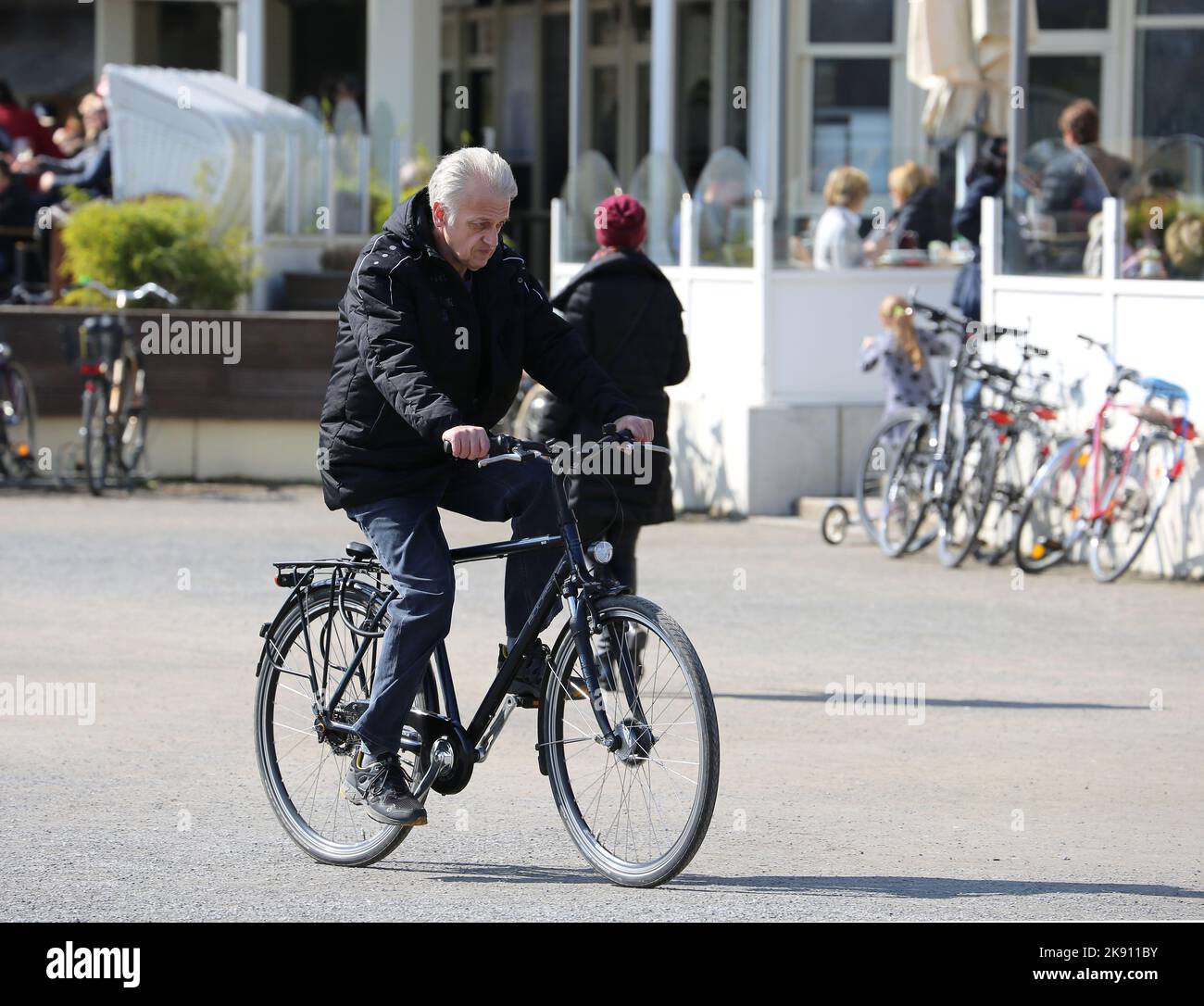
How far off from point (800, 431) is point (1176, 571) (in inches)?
131

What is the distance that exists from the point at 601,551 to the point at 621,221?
346 centimetres

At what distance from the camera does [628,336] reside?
8.80 metres

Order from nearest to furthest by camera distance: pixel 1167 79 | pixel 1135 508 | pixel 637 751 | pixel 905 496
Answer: pixel 637 751, pixel 1135 508, pixel 905 496, pixel 1167 79

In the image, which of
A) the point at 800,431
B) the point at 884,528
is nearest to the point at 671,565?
the point at 884,528

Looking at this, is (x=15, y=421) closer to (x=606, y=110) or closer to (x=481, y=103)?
(x=606, y=110)

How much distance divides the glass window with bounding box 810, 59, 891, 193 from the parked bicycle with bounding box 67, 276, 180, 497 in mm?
7302

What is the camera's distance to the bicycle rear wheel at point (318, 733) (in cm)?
591

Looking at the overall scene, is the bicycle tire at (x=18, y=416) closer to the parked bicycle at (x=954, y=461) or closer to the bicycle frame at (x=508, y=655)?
the parked bicycle at (x=954, y=461)

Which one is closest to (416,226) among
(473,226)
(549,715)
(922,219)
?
A: (473,226)

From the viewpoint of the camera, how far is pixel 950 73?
50.5 ft

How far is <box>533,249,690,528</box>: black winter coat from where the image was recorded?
8.66 m

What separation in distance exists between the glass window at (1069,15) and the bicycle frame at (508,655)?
48.8ft

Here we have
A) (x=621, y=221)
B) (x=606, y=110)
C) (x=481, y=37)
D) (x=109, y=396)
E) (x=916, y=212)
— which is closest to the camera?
(x=621, y=221)
